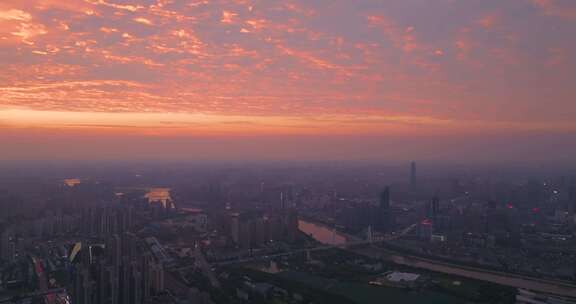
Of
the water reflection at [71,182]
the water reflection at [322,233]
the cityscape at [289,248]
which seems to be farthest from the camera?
the water reflection at [71,182]

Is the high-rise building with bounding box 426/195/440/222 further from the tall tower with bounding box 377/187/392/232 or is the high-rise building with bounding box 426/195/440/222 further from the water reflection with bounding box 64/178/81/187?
the water reflection with bounding box 64/178/81/187

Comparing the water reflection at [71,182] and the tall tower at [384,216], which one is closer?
the tall tower at [384,216]

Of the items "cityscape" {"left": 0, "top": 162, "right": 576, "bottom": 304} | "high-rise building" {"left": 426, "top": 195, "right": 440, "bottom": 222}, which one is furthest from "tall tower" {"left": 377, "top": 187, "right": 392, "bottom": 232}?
"high-rise building" {"left": 426, "top": 195, "right": 440, "bottom": 222}

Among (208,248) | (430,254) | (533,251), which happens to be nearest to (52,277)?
(208,248)

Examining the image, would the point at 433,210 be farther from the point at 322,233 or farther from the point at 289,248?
the point at 289,248

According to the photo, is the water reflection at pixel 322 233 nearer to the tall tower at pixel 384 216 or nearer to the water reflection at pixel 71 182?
the tall tower at pixel 384 216

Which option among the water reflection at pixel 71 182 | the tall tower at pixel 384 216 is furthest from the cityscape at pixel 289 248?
the water reflection at pixel 71 182


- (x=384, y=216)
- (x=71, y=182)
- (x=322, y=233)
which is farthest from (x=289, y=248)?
(x=71, y=182)

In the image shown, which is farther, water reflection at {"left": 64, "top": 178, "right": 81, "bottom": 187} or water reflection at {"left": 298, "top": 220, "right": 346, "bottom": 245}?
water reflection at {"left": 64, "top": 178, "right": 81, "bottom": 187}
